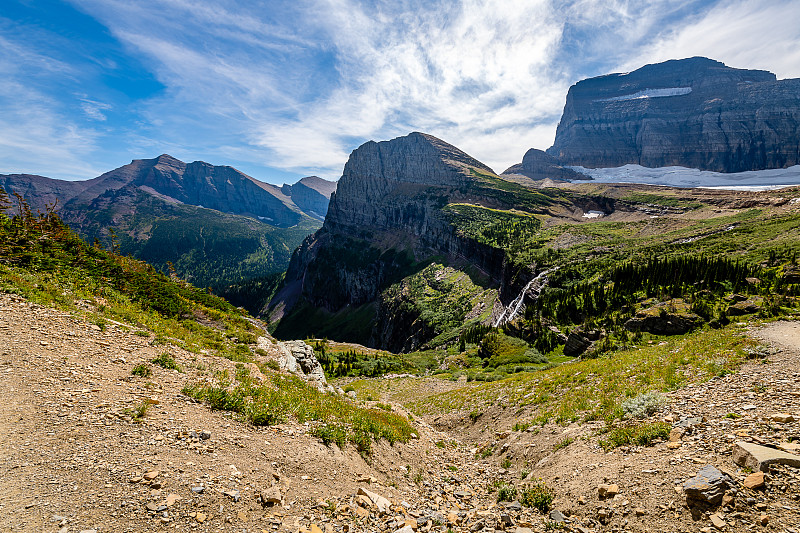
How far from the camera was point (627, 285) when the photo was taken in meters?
46.2

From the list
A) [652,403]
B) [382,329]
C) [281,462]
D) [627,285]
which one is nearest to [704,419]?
[652,403]

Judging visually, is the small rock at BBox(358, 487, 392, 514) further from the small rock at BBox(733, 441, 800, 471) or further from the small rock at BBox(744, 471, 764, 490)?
the small rock at BBox(733, 441, 800, 471)

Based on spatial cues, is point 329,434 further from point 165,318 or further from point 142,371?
point 165,318

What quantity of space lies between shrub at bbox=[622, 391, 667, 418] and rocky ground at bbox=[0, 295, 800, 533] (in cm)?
39

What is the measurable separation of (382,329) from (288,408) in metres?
142

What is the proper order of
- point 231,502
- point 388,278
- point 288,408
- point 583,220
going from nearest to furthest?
point 231,502, point 288,408, point 583,220, point 388,278

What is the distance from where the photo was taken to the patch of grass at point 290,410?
10.7 m

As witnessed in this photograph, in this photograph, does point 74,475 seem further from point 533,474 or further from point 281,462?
point 533,474

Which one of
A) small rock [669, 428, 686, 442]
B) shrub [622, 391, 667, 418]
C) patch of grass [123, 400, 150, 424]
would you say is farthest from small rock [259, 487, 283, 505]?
shrub [622, 391, 667, 418]

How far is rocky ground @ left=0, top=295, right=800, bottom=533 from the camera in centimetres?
601

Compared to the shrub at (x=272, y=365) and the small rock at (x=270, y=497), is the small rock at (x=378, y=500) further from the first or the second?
the shrub at (x=272, y=365)

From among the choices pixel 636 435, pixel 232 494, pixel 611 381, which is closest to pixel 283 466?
pixel 232 494

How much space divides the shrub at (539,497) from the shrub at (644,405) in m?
4.57

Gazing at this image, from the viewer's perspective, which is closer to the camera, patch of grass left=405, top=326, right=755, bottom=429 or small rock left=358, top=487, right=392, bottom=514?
small rock left=358, top=487, right=392, bottom=514
